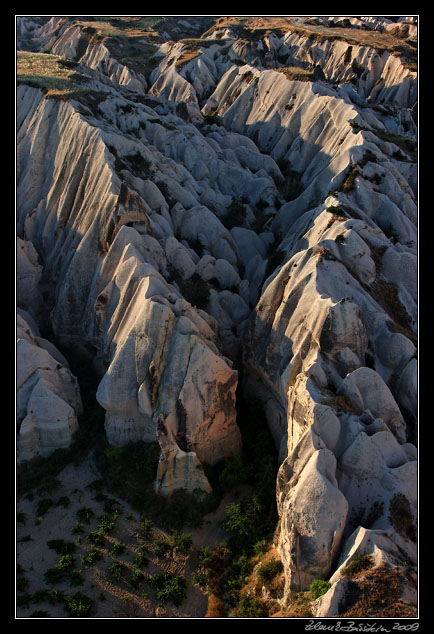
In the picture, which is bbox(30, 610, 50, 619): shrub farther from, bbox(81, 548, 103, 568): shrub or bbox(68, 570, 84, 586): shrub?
bbox(81, 548, 103, 568): shrub

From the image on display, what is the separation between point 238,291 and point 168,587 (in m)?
17.5

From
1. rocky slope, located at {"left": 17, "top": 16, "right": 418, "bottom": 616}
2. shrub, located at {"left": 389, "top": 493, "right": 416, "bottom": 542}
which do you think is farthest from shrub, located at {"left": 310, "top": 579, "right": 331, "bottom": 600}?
shrub, located at {"left": 389, "top": 493, "right": 416, "bottom": 542}

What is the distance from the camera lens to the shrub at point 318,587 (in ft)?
44.9

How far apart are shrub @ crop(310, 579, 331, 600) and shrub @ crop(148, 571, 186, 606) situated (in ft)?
18.3

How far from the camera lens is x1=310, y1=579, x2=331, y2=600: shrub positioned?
539 inches

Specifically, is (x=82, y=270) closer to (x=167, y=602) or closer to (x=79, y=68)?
(x=167, y=602)

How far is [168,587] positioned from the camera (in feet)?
57.2

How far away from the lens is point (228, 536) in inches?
758

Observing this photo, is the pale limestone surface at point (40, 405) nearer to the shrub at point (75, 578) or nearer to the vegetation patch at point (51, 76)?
the shrub at point (75, 578)

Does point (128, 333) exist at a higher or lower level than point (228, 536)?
higher

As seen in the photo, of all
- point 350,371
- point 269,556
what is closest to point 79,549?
point 269,556

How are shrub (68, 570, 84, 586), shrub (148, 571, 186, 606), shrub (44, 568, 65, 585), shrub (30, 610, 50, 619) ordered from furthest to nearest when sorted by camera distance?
shrub (44, 568, 65, 585) < shrub (68, 570, 84, 586) < shrub (148, 571, 186, 606) < shrub (30, 610, 50, 619)

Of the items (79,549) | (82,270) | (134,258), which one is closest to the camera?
(79,549)

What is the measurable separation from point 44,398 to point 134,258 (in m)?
8.28
